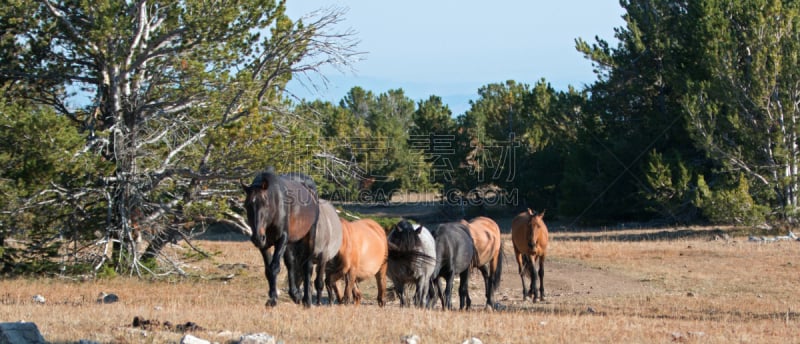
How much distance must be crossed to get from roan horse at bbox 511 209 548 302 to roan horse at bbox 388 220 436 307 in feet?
12.5

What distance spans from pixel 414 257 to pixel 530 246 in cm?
463

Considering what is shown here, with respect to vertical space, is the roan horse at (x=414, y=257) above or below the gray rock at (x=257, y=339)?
above

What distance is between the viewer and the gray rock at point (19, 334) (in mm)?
6484

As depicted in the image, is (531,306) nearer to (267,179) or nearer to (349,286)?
(349,286)

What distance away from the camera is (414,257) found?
40.7ft

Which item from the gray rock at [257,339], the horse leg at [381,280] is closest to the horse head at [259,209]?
the gray rock at [257,339]

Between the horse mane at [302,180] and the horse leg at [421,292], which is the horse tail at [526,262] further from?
the horse mane at [302,180]

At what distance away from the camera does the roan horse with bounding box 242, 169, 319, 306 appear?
29.5 feet

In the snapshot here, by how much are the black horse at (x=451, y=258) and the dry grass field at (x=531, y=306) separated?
68 cm

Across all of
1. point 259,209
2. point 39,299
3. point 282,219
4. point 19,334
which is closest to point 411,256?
point 282,219

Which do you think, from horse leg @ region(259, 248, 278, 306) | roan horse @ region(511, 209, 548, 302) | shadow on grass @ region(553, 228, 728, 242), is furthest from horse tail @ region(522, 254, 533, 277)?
shadow on grass @ region(553, 228, 728, 242)

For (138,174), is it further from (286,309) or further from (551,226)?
(551,226)

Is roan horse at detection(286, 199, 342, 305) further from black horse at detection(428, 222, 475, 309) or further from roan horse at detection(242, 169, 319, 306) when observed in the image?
black horse at detection(428, 222, 475, 309)

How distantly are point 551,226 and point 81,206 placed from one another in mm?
27551
